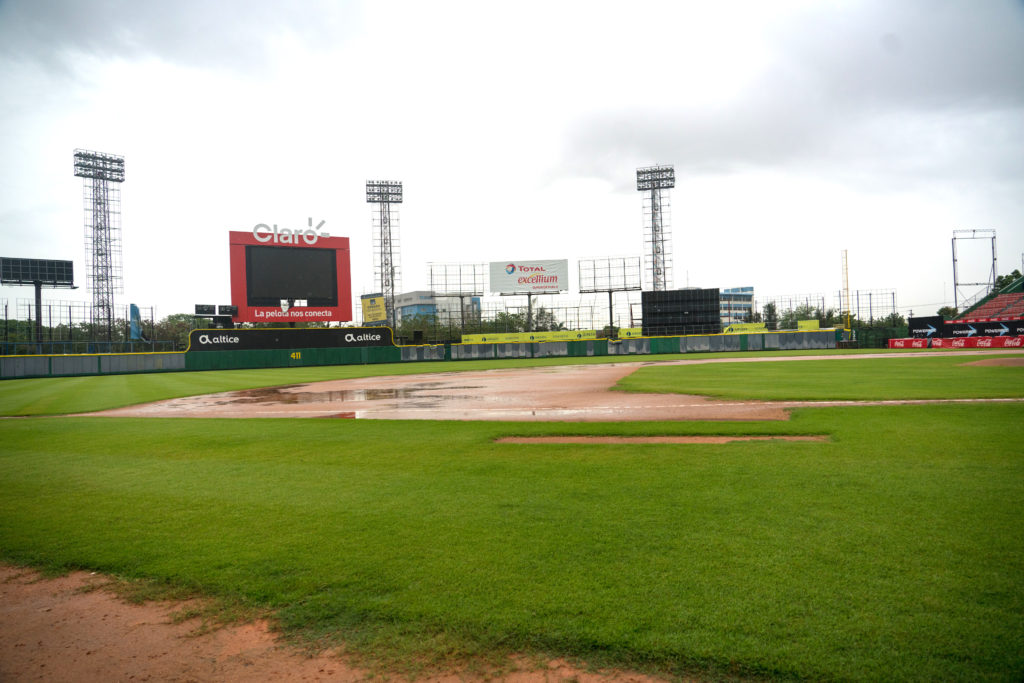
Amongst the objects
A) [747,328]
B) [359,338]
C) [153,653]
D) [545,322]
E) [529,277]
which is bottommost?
[153,653]

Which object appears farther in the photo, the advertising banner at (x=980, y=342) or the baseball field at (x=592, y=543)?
the advertising banner at (x=980, y=342)

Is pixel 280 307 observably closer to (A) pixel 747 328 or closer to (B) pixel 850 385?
(B) pixel 850 385

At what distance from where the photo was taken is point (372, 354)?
4991 centimetres

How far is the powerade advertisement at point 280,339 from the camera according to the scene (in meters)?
44.7

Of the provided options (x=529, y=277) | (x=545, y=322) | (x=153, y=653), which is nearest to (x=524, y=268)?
(x=529, y=277)

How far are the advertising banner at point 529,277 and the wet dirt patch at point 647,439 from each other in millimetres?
55242

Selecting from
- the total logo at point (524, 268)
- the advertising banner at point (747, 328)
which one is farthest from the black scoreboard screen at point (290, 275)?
the advertising banner at point (747, 328)

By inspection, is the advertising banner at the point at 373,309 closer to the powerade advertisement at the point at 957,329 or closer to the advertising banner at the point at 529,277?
the advertising banner at the point at 529,277

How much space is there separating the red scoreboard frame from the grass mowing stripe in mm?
39011

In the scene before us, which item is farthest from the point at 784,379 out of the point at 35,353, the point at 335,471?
the point at 35,353

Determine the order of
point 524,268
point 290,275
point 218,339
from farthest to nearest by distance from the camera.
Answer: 1. point 524,268
2. point 290,275
3. point 218,339

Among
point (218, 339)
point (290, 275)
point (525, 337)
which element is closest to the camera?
point (218, 339)

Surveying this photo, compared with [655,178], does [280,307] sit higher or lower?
lower

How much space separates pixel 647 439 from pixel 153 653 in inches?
280
